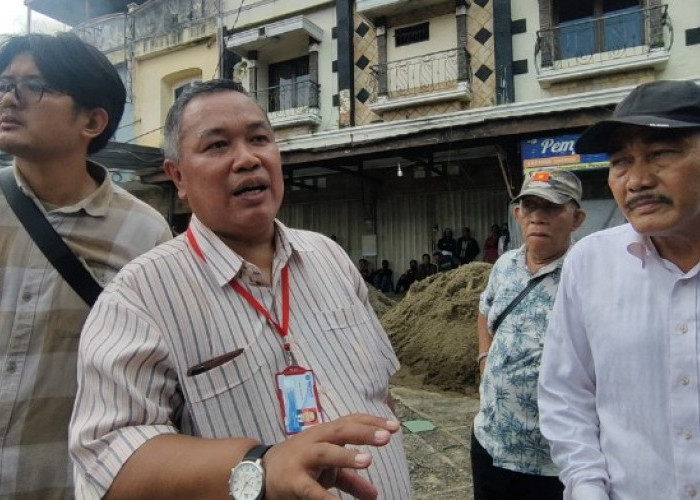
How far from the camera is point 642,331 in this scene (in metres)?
1.42

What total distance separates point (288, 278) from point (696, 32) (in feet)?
33.4

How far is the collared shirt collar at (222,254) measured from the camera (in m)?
1.29

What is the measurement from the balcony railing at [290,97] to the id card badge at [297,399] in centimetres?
1159

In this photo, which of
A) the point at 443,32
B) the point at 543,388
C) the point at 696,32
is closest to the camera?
the point at 543,388

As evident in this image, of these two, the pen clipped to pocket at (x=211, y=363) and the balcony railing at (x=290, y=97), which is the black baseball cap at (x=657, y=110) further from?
the balcony railing at (x=290, y=97)

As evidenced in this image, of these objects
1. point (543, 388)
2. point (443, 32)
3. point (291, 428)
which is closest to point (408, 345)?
point (543, 388)

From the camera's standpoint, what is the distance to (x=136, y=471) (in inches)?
37.6

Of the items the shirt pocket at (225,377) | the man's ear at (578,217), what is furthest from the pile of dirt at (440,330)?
the shirt pocket at (225,377)

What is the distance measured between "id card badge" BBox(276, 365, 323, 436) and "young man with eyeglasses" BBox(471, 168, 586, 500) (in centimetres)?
140

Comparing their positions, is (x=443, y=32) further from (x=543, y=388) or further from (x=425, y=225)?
(x=543, y=388)

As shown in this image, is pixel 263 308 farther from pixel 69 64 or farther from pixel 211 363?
pixel 69 64

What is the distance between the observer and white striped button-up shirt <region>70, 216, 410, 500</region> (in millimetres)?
1015

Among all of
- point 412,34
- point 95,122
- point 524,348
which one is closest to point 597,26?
point 412,34

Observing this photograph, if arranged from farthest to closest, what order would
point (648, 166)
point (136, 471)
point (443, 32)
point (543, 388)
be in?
point (443, 32) < point (543, 388) < point (648, 166) < point (136, 471)
